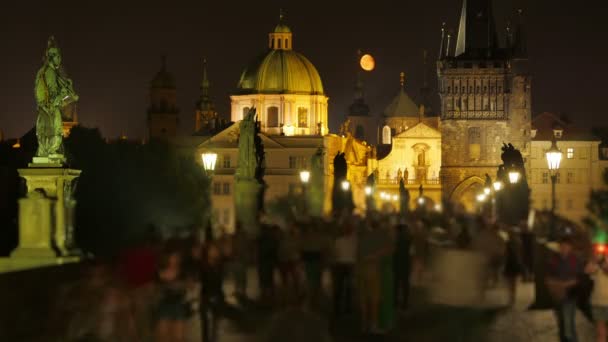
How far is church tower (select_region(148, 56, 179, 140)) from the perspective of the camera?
498 ft

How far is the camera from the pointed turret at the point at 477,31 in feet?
447

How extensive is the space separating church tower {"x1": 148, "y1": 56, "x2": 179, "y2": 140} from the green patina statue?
122m

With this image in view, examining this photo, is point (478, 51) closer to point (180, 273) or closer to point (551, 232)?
point (551, 232)

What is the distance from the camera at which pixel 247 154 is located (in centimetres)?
4269

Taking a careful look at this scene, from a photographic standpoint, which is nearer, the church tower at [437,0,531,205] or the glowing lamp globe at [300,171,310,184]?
the glowing lamp globe at [300,171,310,184]

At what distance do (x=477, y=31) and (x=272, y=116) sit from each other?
20.6 metres

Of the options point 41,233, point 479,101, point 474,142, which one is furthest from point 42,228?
point 479,101

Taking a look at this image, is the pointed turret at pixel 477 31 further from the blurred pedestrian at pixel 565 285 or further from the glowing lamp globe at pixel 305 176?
the blurred pedestrian at pixel 565 285

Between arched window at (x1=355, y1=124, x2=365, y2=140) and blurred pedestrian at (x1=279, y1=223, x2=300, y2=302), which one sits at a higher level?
arched window at (x1=355, y1=124, x2=365, y2=140)

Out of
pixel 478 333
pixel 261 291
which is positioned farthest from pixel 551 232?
pixel 478 333

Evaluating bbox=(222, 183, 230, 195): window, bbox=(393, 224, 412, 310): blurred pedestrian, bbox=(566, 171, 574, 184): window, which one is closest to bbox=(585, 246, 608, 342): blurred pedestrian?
bbox=(393, 224, 412, 310): blurred pedestrian

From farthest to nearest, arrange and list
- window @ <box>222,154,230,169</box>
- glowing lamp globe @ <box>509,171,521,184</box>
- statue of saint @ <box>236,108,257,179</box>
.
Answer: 1. window @ <box>222,154,230,169</box>
2. glowing lamp globe @ <box>509,171,521,184</box>
3. statue of saint @ <box>236,108,257,179</box>

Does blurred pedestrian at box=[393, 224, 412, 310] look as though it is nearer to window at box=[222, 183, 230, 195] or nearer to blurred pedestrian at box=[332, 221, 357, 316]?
blurred pedestrian at box=[332, 221, 357, 316]

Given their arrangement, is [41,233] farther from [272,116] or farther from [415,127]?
[415,127]
